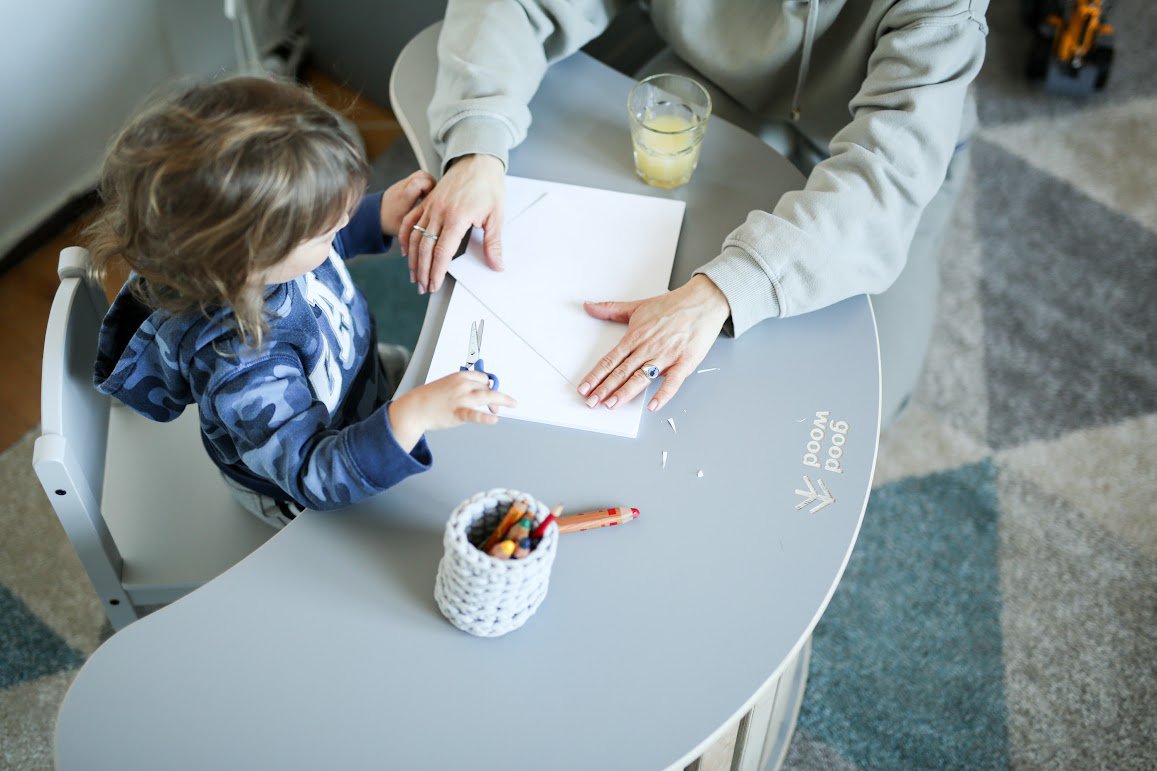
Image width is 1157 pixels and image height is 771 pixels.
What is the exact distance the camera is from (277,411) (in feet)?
2.93

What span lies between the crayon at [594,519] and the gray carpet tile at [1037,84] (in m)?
1.77

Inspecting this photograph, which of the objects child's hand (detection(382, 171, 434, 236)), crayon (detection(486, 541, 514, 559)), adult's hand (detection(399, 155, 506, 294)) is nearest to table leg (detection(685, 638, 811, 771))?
crayon (detection(486, 541, 514, 559))

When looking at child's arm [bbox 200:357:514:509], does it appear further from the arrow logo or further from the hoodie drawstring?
the hoodie drawstring

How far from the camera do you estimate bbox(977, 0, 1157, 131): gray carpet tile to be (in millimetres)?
2289

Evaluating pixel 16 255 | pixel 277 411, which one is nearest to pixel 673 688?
pixel 277 411

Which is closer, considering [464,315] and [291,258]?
[291,258]

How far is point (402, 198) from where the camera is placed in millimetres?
1176

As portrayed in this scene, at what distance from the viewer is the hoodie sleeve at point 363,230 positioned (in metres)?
1.19

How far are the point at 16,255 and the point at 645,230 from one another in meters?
1.49

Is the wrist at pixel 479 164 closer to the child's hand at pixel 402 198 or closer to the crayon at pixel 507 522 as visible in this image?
the child's hand at pixel 402 198

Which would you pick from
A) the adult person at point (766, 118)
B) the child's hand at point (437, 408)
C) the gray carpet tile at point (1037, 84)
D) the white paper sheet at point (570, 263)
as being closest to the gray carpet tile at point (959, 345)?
the gray carpet tile at point (1037, 84)

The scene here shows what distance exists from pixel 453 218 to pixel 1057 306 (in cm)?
138

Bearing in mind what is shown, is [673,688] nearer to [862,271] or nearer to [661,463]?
[661,463]

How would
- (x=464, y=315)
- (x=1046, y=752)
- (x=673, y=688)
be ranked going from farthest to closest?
(x=1046, y=752) → (x=464, y=315) → (x=673, y=688)
